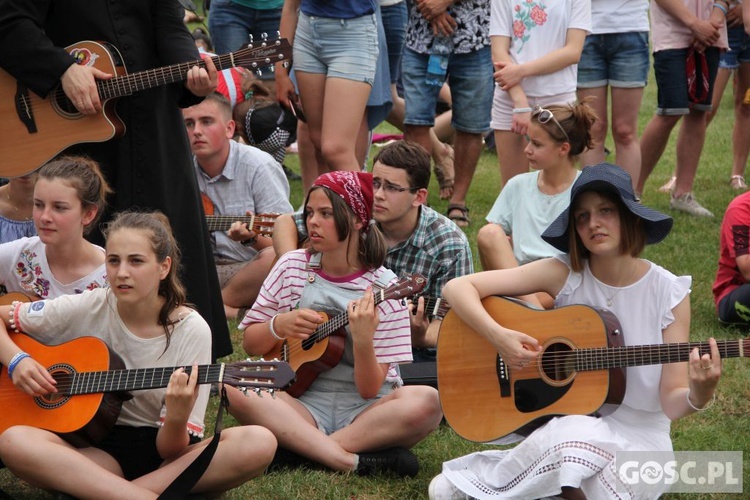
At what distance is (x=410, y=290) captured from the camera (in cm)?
382

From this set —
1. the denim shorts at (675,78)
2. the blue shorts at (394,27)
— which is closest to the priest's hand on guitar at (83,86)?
the blue shorts at (394,27)

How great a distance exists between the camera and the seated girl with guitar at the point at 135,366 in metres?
3.41

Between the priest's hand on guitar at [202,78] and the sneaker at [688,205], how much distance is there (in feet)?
13.4

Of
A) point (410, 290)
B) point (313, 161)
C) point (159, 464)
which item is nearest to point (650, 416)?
A: point (410, 290)

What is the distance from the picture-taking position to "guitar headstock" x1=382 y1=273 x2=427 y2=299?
3.82 meters

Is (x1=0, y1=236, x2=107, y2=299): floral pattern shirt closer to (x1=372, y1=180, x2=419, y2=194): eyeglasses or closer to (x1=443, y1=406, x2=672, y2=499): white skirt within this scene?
(x1=372, y1=180, x2=419, y2=194): eyeglasses

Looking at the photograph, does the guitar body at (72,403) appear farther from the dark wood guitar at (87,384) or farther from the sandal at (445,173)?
the sandal at (445,173)

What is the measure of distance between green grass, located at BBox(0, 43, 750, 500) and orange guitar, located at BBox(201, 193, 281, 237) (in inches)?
19.6

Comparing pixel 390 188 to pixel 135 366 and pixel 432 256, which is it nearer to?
pixel 432 256

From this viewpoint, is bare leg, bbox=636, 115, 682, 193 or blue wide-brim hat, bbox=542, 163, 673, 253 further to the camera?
bare leg, bbox=636, 115, 682, 193

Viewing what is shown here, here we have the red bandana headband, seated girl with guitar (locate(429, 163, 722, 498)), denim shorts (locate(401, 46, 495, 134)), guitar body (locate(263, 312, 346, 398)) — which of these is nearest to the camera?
seated girl with guitar (locate(429, 163, 722, 498))

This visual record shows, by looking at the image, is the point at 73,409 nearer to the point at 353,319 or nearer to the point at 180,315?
the point at 180,315

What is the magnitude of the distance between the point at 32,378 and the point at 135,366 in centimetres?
32

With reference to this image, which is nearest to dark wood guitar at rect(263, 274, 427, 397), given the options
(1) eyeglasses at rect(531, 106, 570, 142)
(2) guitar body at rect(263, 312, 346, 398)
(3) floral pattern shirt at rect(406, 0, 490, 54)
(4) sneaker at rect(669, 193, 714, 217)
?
(2) guitar body at rect(263, 312, 346, 398)
